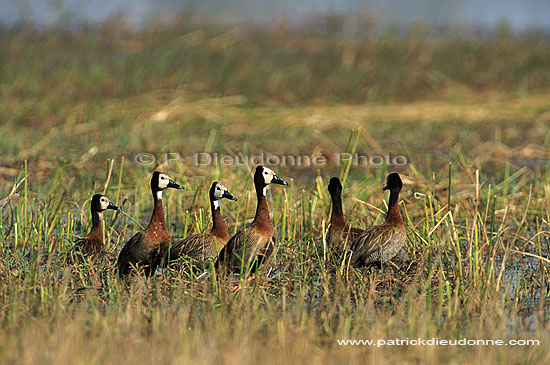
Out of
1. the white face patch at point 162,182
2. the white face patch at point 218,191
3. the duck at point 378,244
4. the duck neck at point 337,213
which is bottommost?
the duck at point 378,244

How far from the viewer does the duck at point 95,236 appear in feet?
19.6

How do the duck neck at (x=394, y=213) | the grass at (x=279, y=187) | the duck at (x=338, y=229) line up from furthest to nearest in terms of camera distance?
the duck at (x=338, y=229) < the duck neck at (x=394, y=213) < the grass at (x=279, y=187)

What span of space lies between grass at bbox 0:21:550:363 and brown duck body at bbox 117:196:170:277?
0.15m

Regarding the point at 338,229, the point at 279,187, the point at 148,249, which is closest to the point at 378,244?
the point at 338,229

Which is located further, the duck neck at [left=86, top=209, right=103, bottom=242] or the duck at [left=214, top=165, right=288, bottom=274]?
the duck neck at [left=86, top=209, right=103, bottom=242]

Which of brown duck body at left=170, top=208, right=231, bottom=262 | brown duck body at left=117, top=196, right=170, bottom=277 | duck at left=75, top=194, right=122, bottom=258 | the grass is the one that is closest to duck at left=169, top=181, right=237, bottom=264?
brown duck body at left=170, top=208, right=231, bottom=262

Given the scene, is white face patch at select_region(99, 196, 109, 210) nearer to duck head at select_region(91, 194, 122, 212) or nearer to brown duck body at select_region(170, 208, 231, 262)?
duck head at select_region(91, 194, 122, 212)

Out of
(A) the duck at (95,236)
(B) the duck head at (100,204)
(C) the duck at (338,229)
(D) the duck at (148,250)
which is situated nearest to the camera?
(D) the duck at (148,250)

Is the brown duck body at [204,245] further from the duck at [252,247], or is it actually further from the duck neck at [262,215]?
the duck neck at [262,215]

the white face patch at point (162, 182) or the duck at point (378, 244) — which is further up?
the white face patch at point (162, 182)

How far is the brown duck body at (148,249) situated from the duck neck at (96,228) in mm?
649

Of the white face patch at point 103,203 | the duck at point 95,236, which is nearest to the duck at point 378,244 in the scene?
the duck at point 95,236

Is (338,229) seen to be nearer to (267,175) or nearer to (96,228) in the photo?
(267,175)

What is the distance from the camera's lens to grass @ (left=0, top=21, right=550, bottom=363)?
13.9 feet
